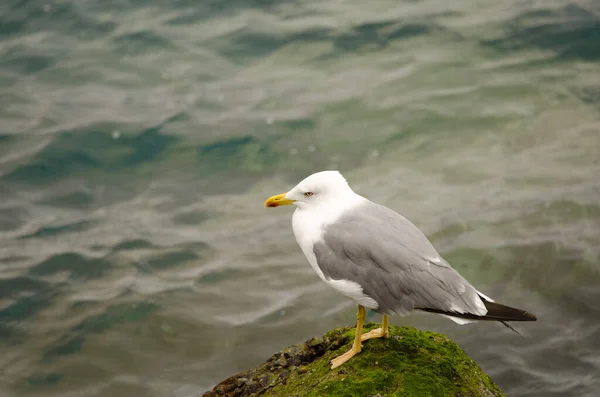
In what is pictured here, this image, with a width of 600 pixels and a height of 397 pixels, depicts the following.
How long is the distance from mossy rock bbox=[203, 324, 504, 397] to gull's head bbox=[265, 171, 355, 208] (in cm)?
106

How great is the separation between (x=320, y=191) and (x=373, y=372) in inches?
51.1

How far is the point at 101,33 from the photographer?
13.9 metres

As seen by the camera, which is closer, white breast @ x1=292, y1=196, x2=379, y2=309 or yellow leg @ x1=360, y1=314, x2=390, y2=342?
white breast @ x1=292, y1=196, x2=379, y2=309

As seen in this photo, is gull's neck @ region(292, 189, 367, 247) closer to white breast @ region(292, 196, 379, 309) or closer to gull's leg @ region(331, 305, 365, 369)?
white breast @ region(292, 196, 379, 309)

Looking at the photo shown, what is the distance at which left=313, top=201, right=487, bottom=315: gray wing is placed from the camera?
4.73m

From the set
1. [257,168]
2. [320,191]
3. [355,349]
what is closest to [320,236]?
[320,191]

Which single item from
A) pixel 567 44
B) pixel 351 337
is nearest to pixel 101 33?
pixel 567 44

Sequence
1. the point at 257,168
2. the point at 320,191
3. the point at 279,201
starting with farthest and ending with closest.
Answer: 1. the point at 257,168
2. the point at 279,201
3. the point at 320,191

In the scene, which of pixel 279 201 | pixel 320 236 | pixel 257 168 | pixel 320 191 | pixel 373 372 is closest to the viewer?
pixel 373 372

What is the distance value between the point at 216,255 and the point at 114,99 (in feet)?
Answer: 14.8

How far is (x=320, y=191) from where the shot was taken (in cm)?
516

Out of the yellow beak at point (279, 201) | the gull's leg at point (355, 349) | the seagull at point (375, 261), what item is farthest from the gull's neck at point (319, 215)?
the gull's leg at point (355, 349)

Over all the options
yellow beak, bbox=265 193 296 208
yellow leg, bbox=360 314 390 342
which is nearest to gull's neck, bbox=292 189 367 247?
yellow beak, bbox=265 193 296 208

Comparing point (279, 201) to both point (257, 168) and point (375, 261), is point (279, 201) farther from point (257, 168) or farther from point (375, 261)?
point (257, 168)
